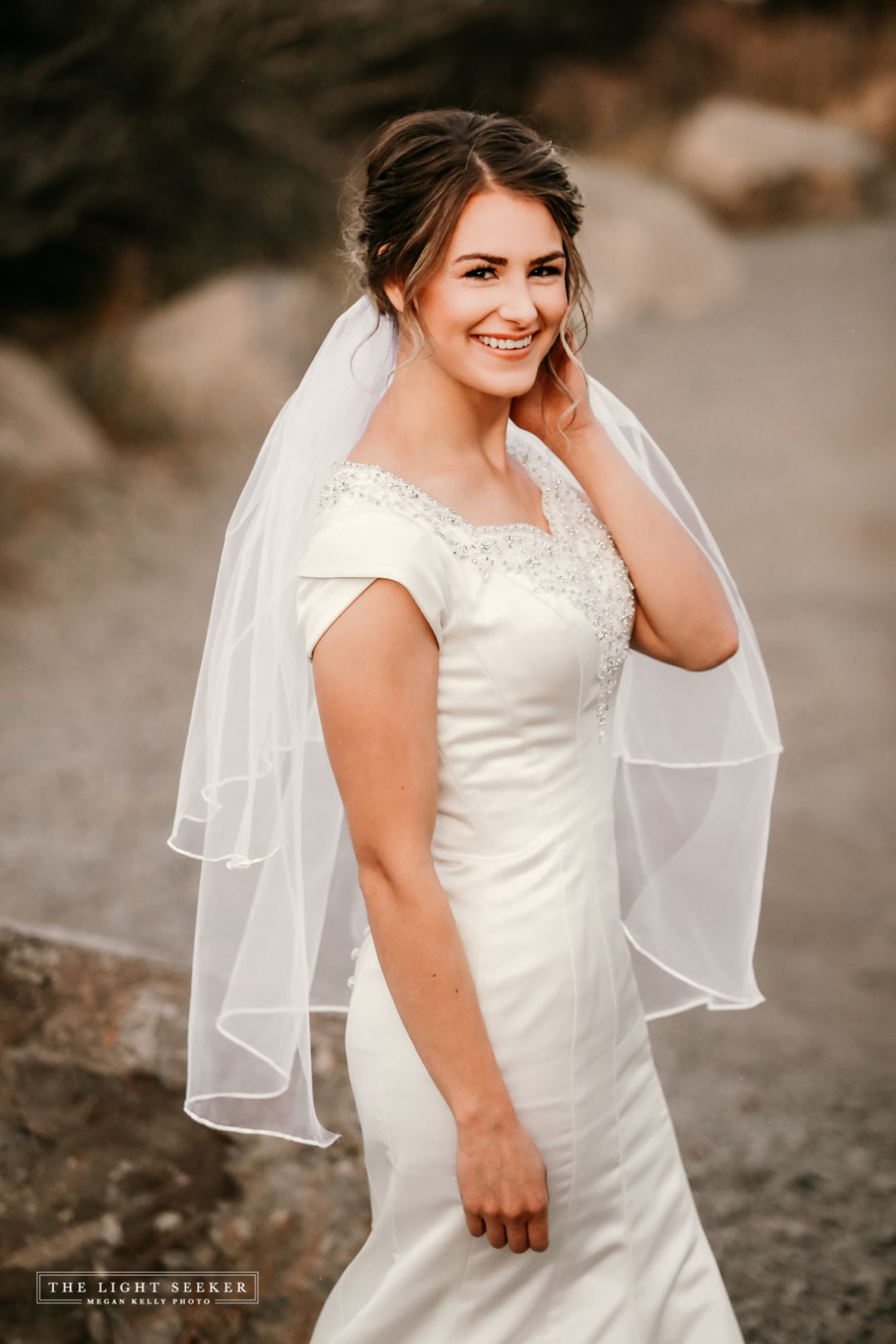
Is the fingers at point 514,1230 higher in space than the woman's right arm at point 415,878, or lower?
lower

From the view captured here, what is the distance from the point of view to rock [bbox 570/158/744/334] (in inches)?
269

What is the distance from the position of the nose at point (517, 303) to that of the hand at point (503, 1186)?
69 cm

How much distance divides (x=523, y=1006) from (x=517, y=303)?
631 millimetres

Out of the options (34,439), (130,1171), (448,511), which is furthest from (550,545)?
(34,439)

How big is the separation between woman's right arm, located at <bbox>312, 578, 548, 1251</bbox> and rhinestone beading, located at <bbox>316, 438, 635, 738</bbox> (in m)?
0.11

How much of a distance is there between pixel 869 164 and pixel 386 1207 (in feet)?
21.9

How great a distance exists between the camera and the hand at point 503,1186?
1018 mm

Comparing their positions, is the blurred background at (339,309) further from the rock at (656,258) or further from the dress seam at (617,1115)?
the dress seam at (617,1115)

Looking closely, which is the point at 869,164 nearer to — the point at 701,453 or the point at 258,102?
the point at 701,453

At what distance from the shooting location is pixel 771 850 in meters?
4.66

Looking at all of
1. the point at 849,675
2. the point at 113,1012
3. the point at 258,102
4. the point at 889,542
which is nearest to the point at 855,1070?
the point at 113,1012

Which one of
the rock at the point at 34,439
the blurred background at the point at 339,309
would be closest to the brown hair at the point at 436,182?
the blurred background at the point at 339,309

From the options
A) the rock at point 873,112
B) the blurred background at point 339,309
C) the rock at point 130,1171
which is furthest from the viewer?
the rock at point 873,112

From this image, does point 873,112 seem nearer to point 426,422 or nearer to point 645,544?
point 645,544
